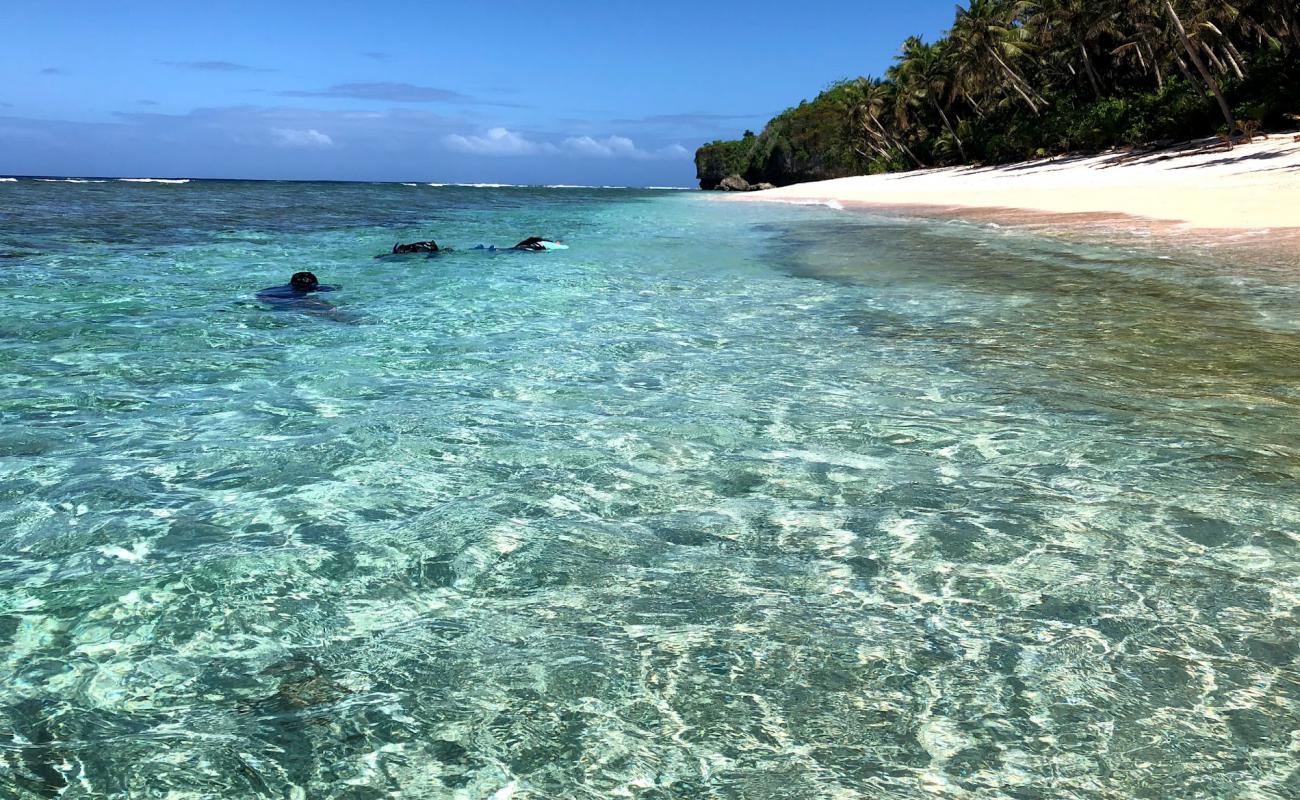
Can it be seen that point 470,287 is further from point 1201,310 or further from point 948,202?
point 948,202

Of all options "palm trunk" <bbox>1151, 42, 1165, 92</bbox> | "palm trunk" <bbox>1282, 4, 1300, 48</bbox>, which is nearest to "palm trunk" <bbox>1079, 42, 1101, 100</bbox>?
"palm trunk" <bbox>1151, 42, 1165, 92</bbox>

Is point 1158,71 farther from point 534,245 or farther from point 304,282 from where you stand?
point 304,282

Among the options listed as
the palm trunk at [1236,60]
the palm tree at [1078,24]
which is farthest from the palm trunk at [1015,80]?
the palm trunk at [1236,60]

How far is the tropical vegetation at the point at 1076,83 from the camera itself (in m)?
39.4

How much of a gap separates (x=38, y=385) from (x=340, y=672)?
6.10 m

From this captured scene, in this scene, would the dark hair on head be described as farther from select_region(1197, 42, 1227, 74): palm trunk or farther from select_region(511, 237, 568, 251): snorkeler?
select_region(1197, 42, 1227, 74): palm trunk

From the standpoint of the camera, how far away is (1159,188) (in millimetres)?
29641

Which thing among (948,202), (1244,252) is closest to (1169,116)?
(948,202)

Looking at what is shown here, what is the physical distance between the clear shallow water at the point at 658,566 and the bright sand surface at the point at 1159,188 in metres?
16.2

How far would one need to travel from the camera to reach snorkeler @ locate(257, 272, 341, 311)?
40.1 feet

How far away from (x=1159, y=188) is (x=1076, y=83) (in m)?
36.5

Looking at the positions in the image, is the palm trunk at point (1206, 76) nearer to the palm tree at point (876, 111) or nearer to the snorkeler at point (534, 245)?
the snorkeler at point (534, 245)

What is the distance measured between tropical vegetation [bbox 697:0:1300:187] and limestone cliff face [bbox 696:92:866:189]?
4.00m

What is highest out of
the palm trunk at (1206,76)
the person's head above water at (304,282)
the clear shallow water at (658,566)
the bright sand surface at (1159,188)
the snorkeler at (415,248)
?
the palm trunk at (1206,76)
